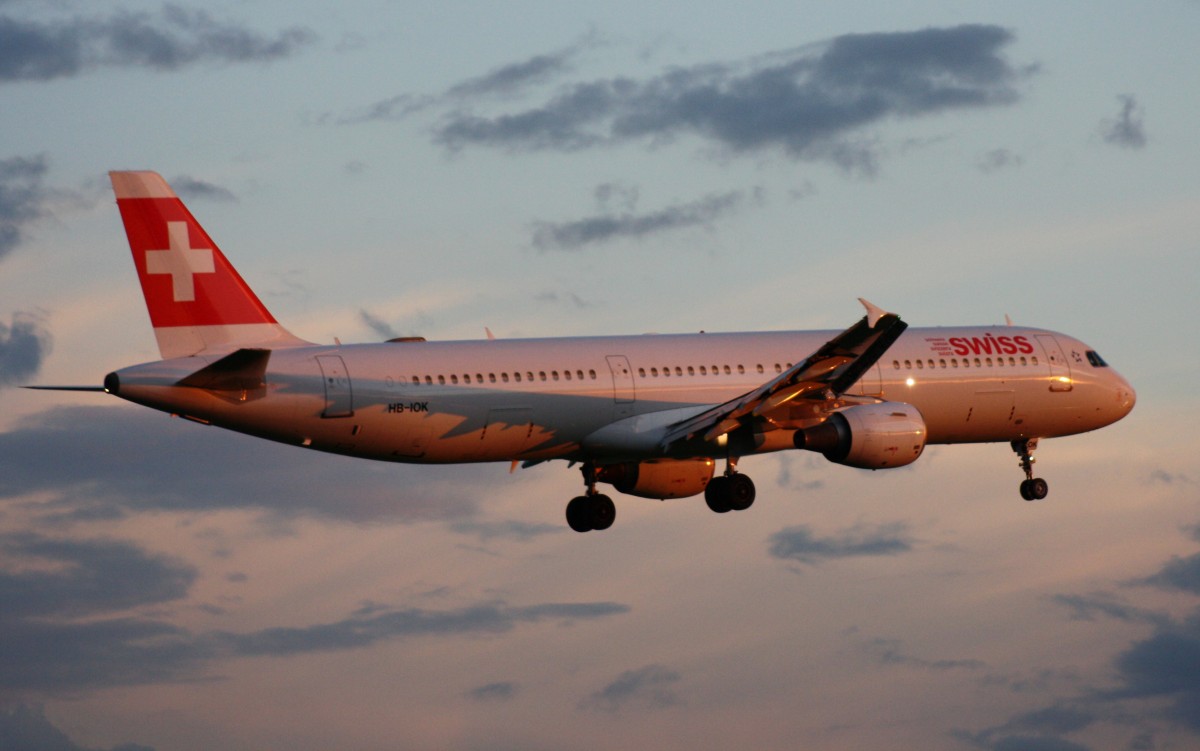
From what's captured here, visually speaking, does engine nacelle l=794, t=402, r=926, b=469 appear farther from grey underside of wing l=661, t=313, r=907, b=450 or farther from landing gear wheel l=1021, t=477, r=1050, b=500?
landing gear wheel l=1021, t=477, r=1050, b=500

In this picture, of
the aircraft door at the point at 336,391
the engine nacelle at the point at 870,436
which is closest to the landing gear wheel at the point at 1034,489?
the engine nacelle at the point at 870,436

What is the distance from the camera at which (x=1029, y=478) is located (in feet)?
176

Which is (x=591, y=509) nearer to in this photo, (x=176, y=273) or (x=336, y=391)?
(x=336, y=391)

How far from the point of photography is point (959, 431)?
51.1m

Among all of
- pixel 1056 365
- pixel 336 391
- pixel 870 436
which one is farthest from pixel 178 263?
pixel 1056 365

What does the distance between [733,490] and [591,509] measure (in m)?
4.50

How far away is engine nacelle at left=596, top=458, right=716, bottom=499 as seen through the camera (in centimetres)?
5022

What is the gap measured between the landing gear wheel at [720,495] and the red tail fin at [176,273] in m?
13.7

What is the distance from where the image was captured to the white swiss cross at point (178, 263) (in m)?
43.0

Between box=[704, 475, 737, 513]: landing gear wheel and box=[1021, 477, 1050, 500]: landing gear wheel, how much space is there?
10.4 meters

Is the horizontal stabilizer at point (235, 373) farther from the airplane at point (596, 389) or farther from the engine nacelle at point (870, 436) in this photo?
the engine nacelle at point (870, 436)

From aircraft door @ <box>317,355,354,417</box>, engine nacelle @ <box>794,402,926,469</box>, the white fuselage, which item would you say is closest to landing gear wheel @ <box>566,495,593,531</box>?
the white fuselage

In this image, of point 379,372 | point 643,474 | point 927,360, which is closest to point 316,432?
point 379,372

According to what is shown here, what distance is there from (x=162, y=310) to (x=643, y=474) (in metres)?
14.8
